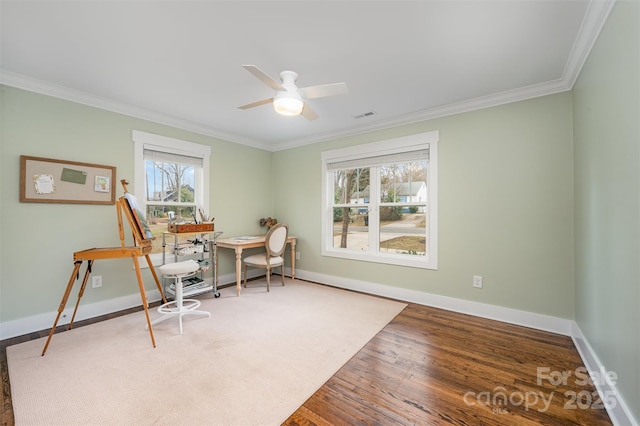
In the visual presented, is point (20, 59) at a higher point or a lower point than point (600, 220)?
higher

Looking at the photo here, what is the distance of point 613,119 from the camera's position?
5.04ft

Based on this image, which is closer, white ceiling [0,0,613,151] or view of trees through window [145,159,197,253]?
white ceiling [0,0,613,151]

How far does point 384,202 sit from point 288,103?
2.13m

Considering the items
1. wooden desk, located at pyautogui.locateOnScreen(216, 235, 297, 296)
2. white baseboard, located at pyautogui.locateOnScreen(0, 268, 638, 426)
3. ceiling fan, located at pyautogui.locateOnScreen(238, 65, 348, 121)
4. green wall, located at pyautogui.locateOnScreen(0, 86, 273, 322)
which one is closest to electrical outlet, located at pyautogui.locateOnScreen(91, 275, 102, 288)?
green wall, located at pyautogui.locateOnScreen(0, 86, 273, 322)

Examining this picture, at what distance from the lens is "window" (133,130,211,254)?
330 centimetres

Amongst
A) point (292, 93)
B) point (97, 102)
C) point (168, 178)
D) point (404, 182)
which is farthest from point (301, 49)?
point (168, 178)

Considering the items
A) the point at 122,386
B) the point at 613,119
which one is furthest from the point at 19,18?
the point at 613,119

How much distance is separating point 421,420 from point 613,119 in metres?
2.06

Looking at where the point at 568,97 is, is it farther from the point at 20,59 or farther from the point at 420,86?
the point at 20,59

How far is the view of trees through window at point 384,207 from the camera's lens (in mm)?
3498

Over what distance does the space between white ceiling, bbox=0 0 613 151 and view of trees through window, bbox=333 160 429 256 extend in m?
0.95

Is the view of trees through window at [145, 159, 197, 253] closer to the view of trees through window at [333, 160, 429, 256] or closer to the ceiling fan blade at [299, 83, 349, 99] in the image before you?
the view of trees through window at [333, 160, 429, 256]

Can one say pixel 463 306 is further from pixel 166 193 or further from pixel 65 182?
pixel 65 182

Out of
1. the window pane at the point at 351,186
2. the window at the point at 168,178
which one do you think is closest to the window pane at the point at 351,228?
the window pane at the point at 351,186
